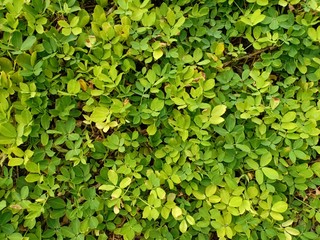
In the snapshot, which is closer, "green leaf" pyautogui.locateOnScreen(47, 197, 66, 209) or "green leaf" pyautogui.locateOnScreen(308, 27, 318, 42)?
"green leaf" pyautogui.locateOnScreen(47, 197, 66, 209)

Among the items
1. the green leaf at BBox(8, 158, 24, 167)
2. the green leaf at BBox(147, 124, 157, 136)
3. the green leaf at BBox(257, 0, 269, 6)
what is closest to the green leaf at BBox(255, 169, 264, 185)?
the green leaf at BBox(147, 124, 157, 136)

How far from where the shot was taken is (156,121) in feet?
6.41

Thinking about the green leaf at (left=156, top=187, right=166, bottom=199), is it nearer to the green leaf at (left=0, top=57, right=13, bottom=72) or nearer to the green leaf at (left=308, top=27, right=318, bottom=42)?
the green leaf at (left=0, top=57, right=13, bottom=72)

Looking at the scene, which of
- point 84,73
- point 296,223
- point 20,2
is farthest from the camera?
point 296,223

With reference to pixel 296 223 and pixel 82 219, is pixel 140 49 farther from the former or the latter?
pixel 296 223

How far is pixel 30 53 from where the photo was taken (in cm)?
189

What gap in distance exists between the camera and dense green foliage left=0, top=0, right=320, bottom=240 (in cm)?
186

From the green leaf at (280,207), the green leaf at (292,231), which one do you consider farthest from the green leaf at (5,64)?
the green leaf at (292,231)

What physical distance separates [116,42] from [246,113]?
27.2 inches

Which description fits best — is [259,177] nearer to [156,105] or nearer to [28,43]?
[156,105]

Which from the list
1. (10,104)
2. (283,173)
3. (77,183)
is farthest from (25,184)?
(283,173)

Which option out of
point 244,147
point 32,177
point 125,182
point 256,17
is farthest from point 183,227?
point 256,17

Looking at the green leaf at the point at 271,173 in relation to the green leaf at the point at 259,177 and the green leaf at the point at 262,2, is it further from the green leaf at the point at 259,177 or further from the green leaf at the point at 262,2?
the green leaf at the point at 262,2

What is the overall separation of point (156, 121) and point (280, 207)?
2.31 feet
